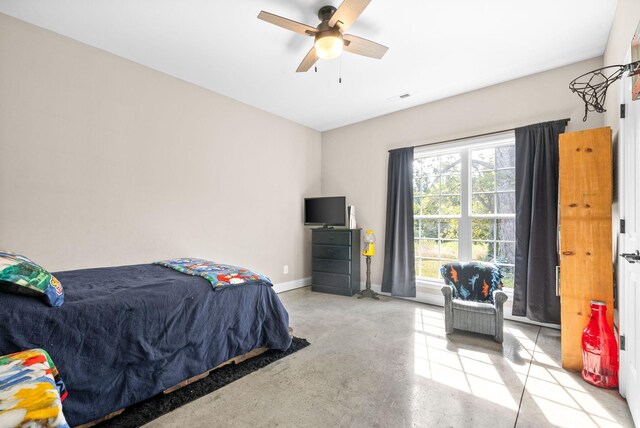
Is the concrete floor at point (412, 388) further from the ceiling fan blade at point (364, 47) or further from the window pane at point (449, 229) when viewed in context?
the ceiling fan blade at point (364, 47)

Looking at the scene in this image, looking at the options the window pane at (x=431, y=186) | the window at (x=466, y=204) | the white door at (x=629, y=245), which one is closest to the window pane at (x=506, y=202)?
the window at (x=466, y=204)

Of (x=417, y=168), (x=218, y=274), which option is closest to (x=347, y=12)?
(x=218, y=274)

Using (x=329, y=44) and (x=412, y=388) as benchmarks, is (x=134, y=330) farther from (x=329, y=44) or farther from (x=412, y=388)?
(x=329, y=44)

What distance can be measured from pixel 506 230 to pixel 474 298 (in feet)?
3.47

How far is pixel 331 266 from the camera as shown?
→ 4625 mm

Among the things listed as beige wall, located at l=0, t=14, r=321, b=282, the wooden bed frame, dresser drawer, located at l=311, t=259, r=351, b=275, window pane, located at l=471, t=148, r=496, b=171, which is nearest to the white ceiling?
beige wall, located at l=0, t=14, r=321, b=282

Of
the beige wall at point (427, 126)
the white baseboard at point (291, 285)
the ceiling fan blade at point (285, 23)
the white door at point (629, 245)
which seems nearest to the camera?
the white door at point (629, 245)

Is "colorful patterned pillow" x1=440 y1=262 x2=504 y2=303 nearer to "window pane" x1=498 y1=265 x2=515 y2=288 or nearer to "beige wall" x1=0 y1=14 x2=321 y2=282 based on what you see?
"window pane" x1=498 y1=265 x2=515 y2=288

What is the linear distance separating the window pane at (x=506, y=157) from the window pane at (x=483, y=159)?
2.2 inches

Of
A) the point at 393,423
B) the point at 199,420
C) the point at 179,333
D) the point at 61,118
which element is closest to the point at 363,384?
the point at 393,423

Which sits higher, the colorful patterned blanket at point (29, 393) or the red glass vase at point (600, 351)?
the colorful patterned blanket at point (29, 393)

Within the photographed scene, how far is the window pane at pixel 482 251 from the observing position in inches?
144

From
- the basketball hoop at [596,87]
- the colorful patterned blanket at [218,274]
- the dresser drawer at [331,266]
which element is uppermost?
the basketball hoop at [596,87]

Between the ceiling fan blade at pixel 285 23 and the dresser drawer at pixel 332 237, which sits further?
the dresser drawer at pixel 332 237
